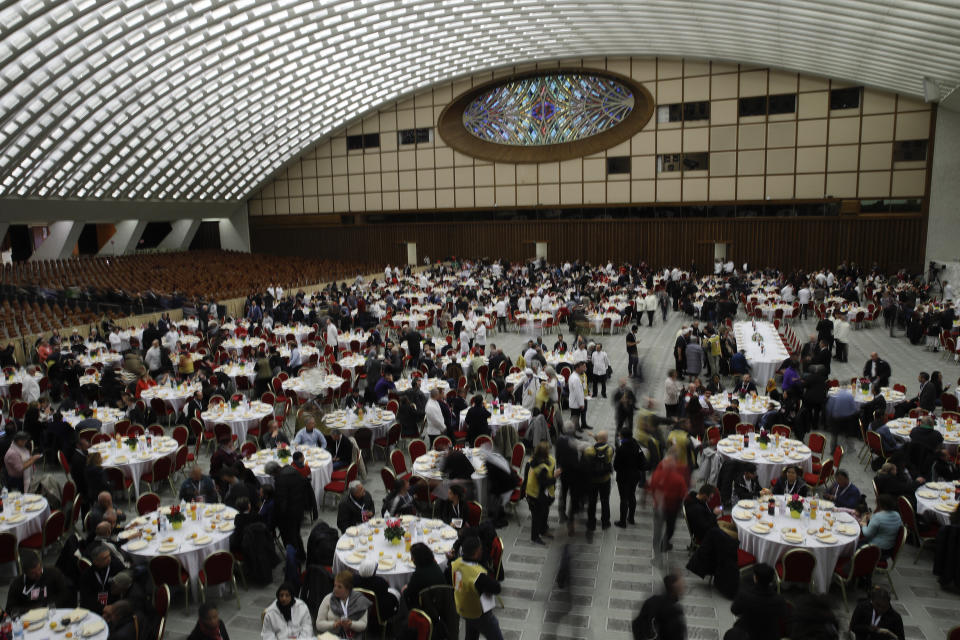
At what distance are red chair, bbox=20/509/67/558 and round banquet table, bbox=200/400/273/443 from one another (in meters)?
3.48

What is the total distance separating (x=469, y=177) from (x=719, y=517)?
3313 centimetres

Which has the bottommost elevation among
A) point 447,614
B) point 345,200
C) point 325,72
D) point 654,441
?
point 447,614

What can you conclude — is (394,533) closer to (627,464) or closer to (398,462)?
(398,462)

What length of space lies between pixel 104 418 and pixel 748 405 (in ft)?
36.0

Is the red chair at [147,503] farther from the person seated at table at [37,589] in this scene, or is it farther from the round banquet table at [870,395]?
the round banquet table at [870,395]

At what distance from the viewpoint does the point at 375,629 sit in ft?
20.5

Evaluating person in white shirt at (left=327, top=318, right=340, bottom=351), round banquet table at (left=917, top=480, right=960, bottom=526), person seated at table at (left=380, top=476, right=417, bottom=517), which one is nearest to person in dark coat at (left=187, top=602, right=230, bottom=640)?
person seated at table at (left=380, top=476, right=417, bottom=517)

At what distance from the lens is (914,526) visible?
7.35m

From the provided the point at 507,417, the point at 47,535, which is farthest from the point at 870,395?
the point at 47,535

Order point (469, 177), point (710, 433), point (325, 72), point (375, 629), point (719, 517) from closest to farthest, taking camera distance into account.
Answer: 1. point (375, 629)
2. point (719, 517)
3. point (710, 433)
4. point (325, 72)
5. point (469, 177)

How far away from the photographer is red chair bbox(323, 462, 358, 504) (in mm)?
8773

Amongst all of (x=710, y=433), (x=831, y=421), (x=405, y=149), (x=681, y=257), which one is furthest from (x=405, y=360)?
(x=405, y=149)

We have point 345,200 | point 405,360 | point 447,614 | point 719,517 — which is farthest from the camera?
point 345,200

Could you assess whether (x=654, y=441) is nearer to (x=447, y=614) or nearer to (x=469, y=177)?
(x=447, y=614)
